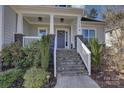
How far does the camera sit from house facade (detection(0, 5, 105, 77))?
1141 centimetres

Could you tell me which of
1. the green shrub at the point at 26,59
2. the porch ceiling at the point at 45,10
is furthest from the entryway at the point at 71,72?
the porch ceiling at the point at 45,10

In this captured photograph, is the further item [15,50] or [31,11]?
[31,11]

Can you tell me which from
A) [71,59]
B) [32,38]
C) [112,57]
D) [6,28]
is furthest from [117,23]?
[6,28]

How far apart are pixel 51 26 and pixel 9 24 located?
299 centimetres

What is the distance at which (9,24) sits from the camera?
12203 mm

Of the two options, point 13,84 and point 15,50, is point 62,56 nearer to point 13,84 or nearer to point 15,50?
point 15,50

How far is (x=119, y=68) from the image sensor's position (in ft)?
34.8

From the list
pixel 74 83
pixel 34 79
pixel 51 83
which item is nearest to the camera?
pixel 34 79

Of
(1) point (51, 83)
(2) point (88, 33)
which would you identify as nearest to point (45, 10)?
(2) point (88, 33)

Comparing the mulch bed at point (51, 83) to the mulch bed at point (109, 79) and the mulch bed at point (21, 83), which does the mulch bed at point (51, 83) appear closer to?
the mulch bed at point (21, 83)

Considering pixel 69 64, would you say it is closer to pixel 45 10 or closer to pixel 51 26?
pixel 51 26

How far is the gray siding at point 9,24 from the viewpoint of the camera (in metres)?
11.5
